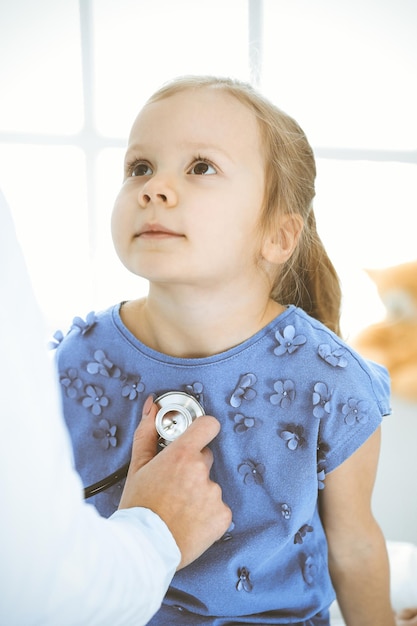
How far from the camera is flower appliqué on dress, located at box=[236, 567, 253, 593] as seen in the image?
2.88 ft

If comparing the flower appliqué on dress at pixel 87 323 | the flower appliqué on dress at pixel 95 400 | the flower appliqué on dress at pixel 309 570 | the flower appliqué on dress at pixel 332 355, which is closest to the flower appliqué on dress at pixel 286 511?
the flower appliqué on dress at pixel 309 570

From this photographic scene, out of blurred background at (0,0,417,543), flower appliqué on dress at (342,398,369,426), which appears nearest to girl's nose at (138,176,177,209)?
flower appliqué on dress at (342,398,369,426)

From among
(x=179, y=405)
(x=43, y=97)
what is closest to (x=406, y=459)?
(x=179, y=405)

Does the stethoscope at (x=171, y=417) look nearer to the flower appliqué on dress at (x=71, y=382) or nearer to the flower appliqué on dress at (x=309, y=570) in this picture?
the flower appliqué on dress at (x=71, y=382)

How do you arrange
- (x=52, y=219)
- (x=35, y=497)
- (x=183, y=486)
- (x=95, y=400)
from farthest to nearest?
(x=52, y=219) → (x=95, y=400) → (x=183, y=486) → (x=35, y=497)

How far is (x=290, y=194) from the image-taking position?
0.92 m

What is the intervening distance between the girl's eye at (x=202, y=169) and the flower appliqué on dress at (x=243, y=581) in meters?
0.55

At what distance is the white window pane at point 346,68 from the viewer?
4.81 ft

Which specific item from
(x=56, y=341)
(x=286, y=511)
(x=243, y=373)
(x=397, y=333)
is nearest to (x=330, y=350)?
(x=243, y=373)

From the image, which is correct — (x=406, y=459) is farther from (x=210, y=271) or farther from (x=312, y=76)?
(x=312, y=76)

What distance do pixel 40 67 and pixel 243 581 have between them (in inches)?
47.8

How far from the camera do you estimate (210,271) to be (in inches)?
32.7

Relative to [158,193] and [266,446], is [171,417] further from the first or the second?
[158,193]

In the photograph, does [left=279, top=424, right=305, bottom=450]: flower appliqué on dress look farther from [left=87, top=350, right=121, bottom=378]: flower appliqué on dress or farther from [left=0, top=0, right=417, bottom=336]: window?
[left=0, top=0, right=417, bottom=336]: window
